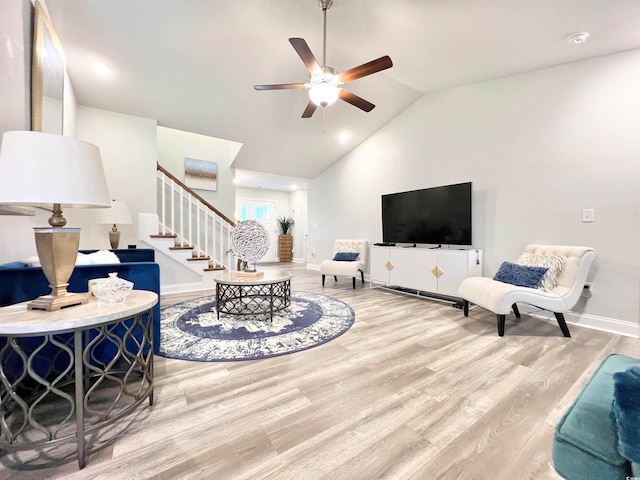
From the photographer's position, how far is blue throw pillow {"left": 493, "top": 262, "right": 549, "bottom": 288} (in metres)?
2.74

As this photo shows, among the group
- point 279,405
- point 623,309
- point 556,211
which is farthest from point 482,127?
point 279,405

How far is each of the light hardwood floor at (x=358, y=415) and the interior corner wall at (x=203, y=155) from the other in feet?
13.2

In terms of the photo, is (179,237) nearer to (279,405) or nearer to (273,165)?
(273,165)

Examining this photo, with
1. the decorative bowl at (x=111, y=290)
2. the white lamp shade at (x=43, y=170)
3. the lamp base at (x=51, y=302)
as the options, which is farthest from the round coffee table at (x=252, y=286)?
the white lamp shade at (x=43, y=170)

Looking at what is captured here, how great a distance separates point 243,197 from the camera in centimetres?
854

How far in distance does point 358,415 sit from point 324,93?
2.50 m

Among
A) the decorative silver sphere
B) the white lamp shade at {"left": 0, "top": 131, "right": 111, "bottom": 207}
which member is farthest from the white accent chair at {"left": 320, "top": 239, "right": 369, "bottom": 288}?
the white lamp shade at {"left": 0, "top": 131, "right": 111, "bottom": 207}

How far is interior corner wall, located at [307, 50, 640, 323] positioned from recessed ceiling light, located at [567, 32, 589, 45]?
→ 0.49 m

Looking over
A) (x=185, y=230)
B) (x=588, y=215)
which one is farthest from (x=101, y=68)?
(x=588, y=215)

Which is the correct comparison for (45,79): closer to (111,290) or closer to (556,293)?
(111,290)

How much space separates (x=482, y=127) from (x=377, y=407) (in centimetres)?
381

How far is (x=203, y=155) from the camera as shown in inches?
216

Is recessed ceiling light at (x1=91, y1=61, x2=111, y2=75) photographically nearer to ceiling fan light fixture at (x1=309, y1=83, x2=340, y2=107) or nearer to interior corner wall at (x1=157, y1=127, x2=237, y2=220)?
interior corner wall at (x1=157, y1=127, x2=237, y2=220)

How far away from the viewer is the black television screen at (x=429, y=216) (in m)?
3.74
